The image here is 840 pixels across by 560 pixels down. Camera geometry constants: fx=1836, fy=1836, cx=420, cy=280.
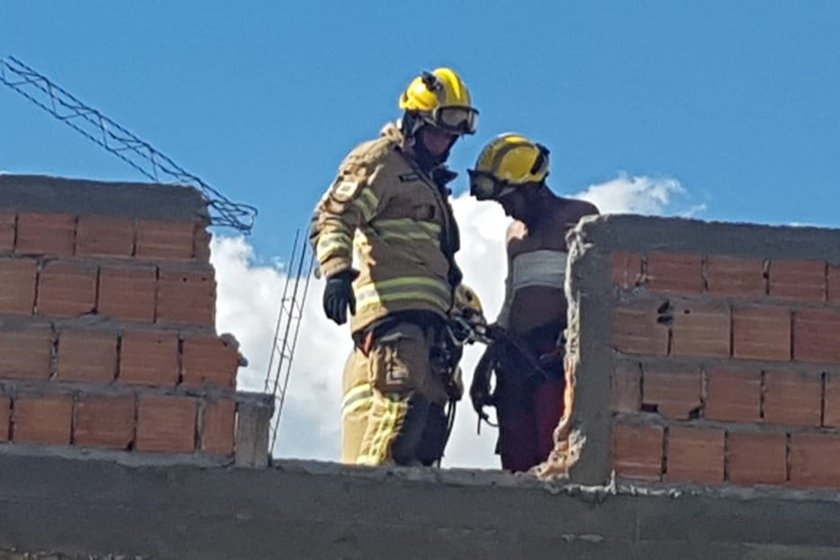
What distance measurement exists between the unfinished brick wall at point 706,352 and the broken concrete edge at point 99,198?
55.1 inches

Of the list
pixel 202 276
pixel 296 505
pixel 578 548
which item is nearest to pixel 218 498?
pixel 296 505

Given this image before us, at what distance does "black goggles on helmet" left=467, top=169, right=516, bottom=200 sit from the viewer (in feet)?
27.3

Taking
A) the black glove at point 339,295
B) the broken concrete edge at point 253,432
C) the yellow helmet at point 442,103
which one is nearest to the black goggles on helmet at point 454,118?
the yellow helmet at point 442,103

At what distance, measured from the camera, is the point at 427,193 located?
816 centimetres

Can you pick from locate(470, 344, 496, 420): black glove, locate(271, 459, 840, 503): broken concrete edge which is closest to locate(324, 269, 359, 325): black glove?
locate(470, 344, 496, 420): black glove

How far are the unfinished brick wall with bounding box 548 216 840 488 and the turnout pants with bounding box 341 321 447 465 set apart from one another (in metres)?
1.44

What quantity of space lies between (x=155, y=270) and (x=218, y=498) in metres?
0.81

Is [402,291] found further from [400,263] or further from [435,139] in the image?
[435,139]

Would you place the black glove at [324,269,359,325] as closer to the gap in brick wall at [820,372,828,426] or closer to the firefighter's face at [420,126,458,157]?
the firefighter's face at [420,126,458,157]

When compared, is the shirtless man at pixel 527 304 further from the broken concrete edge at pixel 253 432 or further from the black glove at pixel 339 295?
the broken concrete edge at pixel 253 432

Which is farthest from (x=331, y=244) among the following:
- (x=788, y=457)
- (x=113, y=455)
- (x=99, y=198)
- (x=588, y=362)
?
(x=788, y=457)

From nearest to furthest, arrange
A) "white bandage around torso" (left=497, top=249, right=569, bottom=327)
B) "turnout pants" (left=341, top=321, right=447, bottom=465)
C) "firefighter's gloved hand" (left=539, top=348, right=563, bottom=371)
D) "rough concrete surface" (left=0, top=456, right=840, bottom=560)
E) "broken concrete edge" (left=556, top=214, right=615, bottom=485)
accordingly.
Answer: "rough concrete surface" (left=0, top=456, right=840, bottom=560) → "broken concrete edge" (left=556, top=214, right=615, bottom=485) → "turnout pants" (left=341, top=321, right=447, bottom=465) → "firefighter's gloved hand" (left=539, top=348, right=563, bottom=371) → "white bandage around torso" (left=497, top=249, right=569, bottom=327)

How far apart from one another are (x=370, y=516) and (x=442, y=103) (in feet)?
8.86

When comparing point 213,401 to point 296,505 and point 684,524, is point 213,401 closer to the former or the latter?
point 296,505
